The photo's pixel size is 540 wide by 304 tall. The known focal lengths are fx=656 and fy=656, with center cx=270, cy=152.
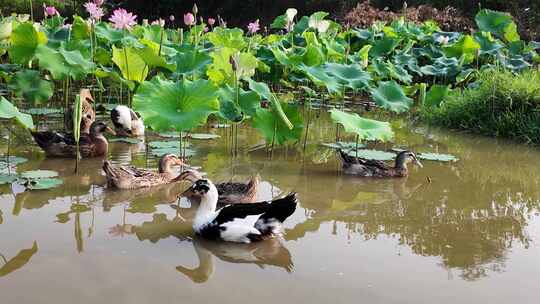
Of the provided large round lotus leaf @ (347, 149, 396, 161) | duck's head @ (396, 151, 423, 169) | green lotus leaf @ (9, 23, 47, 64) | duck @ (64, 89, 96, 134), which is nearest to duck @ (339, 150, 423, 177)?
duck's head @ (396, 151, 423, 169)

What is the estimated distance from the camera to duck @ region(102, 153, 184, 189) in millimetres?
4922

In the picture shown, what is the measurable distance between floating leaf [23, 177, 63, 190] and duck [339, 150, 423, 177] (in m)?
2.38

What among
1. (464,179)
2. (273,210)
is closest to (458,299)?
(273,210)

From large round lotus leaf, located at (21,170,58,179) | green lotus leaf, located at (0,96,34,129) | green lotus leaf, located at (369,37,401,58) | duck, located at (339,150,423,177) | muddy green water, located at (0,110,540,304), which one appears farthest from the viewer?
green lotus leaf, located at (369,37,401,58)

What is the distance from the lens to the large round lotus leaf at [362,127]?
5.14 m

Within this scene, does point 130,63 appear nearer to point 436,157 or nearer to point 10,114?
point 10,114

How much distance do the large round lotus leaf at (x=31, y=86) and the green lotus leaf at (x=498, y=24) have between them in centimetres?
776

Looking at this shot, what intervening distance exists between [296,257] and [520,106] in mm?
4879

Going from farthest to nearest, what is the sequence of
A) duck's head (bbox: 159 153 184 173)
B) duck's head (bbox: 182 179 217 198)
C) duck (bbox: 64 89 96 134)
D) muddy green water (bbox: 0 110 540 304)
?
duck (bbox: 64 89 96 134)
duck's head (bbox: 159 153 184 173)
duck's head (bbox: 182 179 217 198)
muddy green water (bbox: 0 110 540 304)

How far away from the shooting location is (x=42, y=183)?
4820 millimetres

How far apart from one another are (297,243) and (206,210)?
0.60 m

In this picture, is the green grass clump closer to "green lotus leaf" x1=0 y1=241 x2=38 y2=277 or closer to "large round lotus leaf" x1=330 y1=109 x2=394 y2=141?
"large round lotus leaf" x1=330 y1=109 x2=394 y2=141

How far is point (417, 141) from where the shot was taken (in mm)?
7391

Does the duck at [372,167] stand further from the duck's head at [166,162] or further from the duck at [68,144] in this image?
the duck at [68,144]
